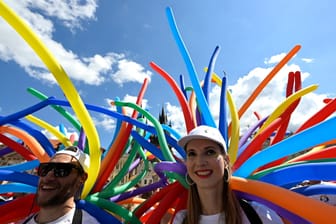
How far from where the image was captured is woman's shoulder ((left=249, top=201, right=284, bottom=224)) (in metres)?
1.75

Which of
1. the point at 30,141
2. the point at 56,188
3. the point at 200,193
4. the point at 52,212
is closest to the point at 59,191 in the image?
the point at 56,188

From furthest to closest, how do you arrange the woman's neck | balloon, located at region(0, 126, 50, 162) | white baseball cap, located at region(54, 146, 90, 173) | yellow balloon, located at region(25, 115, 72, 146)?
yellow balloon, located at region(25, 115, 72, 146), balloon, located at region(0, 126, 50, 162), white baseball cap, located at region(54, 146, 90, 173), the woman's neck

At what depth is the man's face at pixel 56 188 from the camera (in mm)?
1936

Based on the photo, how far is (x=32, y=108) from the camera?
290 cm

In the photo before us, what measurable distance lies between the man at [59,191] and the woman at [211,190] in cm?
75

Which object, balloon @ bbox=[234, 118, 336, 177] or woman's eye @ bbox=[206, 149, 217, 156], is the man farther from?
balloon @ bbox=[234, 118, 336, 177]

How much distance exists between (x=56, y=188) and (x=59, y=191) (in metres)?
0.03

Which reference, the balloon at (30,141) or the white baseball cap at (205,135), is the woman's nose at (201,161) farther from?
the balloon at (30,141)

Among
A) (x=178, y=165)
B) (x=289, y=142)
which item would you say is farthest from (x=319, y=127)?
(x=178, y=165)

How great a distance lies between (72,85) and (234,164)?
1.51 m

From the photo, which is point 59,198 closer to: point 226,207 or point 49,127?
point 226,207

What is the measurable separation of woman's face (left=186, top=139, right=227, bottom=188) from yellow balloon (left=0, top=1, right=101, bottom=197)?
0.89 meters

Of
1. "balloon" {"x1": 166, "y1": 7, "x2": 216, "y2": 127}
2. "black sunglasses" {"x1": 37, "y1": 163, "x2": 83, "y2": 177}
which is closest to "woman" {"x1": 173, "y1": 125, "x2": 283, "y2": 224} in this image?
"balloon" {"x1": 166, "y1": 7, "x2": 216, "y2": 127}

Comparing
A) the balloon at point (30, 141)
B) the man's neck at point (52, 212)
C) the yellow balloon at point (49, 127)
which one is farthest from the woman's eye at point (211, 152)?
the yellow balloon at point (49, 127)
